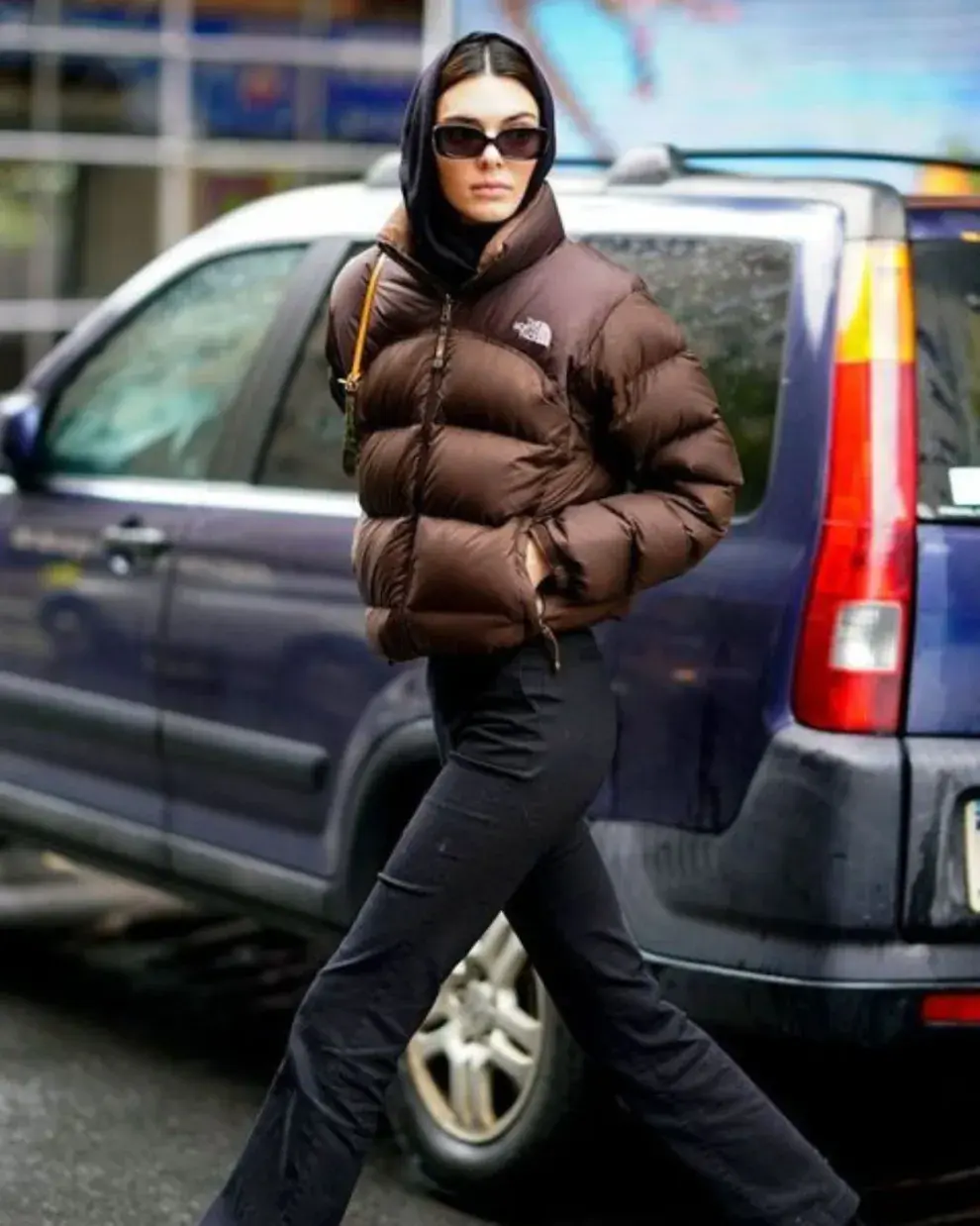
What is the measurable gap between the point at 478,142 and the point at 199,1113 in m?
2.31

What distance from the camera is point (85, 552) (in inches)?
237

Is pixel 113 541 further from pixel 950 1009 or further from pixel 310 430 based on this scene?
pixel 950 1009

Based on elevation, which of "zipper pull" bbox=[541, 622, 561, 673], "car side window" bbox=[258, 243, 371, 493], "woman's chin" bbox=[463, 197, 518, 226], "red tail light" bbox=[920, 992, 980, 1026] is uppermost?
"woman's chin" bbox=[463, 197, 518, 226]

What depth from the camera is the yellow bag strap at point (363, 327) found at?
4141mm

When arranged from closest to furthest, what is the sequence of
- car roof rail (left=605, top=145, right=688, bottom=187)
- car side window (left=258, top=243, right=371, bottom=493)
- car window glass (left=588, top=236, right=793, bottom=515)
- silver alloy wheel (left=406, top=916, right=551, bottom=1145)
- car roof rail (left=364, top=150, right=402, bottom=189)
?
1. car window glass (left=588, top=236, right=793, bottom=515)
2. silver alloy wheel (left=406, top=916, right=551, bottom=1145)
3. car roof rail (left=605, top=145, right=688, bottom=187)
4. car side window (left=258, top=243, right=371, bottom=493)
5. car roof rail (left=364, top=150, right=402, bottom=189)

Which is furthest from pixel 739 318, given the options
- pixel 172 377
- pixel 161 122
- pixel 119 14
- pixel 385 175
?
pixel 161 122

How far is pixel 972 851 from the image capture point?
14.3ft

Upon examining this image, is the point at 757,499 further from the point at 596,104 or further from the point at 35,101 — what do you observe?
the point at 35,101

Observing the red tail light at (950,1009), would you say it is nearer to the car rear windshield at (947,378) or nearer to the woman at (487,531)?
the woman at (487,531)

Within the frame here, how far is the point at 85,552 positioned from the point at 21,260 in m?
10.6

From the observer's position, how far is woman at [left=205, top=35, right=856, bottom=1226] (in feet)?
12.9

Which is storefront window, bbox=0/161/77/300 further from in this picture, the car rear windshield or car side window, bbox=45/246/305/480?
the car rear windshield

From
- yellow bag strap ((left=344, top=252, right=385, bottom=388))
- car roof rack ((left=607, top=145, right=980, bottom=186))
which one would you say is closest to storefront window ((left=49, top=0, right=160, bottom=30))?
car roof rack ((left=607, top=145, right=980, bottom=186))

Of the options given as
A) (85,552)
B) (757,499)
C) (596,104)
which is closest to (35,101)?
(596,104)
